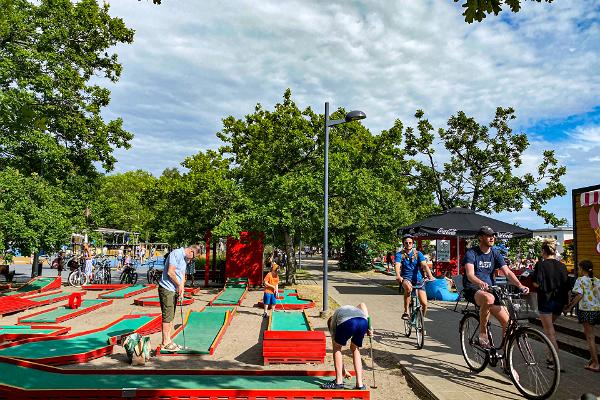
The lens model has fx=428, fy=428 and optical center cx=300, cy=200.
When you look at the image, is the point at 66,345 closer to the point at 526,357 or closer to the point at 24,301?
the point at 24,301

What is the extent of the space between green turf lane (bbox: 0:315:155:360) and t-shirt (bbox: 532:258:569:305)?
7.69 metres

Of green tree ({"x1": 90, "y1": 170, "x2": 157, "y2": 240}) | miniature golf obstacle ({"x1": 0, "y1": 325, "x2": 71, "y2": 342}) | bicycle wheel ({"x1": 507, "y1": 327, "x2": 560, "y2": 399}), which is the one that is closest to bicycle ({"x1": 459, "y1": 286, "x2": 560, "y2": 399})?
bicycle wheel ({"x1": 507, "y1": 327, "x2": 560, "y2": 399})

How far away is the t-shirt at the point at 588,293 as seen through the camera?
6836 mm

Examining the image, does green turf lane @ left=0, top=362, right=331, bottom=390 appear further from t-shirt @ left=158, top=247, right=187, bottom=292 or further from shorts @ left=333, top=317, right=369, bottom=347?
t-shirt @ left=158, top=247, right=187, bottom=292

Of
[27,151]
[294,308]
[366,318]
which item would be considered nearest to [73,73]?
[27,151]

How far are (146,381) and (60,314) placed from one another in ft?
24.1

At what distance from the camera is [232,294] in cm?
1647

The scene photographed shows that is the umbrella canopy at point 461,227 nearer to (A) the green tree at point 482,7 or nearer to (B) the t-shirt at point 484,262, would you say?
(B) the t-shirt at point 484,262

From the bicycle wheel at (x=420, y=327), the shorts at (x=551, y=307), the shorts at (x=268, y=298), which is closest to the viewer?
the shorts at (x=551, y=307)

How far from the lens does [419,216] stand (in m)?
28.5

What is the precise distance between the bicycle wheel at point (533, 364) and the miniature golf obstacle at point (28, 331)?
8621 millimetres

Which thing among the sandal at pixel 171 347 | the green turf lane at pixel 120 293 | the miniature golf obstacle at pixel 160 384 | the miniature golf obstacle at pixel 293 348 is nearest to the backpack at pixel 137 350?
the sandal at pixel 171 347

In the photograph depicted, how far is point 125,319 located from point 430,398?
7.98 metres

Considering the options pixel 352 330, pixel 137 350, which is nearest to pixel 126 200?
pixel 137 350
